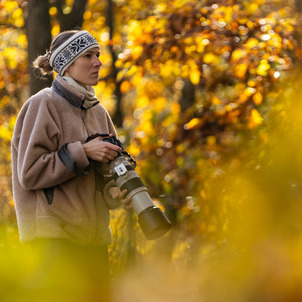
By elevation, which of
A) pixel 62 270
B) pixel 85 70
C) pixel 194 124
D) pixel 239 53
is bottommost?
pixel 194 124

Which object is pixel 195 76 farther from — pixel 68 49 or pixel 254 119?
pixel 68 49

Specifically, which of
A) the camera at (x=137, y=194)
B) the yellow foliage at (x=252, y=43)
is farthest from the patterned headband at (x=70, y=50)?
the yellow foliage at (x=252, y=43)

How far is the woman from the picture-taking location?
9.61ft

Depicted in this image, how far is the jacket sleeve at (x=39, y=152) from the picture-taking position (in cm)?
291

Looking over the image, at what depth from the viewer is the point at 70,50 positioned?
3.12 meters

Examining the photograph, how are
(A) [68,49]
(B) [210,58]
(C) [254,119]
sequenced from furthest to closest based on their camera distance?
(B) [210,58] → (C) [254,119] → (A) [68,49]

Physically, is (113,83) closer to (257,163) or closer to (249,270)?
(257,163)

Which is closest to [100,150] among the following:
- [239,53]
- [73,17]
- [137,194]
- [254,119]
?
[137,194]

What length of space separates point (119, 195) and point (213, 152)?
3.76 m

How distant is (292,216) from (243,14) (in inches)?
104

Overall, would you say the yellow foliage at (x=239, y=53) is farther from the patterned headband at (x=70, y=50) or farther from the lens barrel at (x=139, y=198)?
the lens barrel at (x=139, y=198)

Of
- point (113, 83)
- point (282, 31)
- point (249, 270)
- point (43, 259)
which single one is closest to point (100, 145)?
point (43, 259)

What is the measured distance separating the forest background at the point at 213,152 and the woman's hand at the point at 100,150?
0.75 meters

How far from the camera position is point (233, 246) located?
525 cm
